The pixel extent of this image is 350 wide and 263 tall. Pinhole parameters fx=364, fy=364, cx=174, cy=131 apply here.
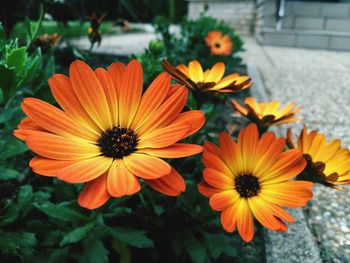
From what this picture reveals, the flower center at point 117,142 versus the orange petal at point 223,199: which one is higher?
the flower center at point 117,142

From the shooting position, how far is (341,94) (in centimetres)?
338

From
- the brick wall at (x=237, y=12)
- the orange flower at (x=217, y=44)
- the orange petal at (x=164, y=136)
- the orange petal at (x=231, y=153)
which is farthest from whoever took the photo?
the brick wall at (x=237, y=12)

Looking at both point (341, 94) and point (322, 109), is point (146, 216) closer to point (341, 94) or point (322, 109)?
point (322, 109)

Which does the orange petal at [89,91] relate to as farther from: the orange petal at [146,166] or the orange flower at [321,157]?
the orange flower at [321,157]

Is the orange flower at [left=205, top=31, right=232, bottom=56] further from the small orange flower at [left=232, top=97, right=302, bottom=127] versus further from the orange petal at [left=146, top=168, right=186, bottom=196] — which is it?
the orange petal at [left=146, top=168, right=186, bottom=196]

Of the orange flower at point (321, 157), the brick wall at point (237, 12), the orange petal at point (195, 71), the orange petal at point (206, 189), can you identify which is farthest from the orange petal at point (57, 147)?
the brick wall at point (237, 12)

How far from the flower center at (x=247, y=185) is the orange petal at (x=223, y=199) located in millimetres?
31

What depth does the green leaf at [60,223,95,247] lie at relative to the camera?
938mm

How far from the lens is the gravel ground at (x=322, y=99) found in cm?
136

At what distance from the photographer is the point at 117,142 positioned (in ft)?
2.62

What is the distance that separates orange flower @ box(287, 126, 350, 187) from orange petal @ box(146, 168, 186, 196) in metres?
0.45

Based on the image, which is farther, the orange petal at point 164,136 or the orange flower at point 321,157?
the orange flower at point 321,157

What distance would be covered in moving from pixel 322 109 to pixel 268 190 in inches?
88.3

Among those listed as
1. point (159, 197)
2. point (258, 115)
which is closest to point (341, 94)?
point (258, 115)
